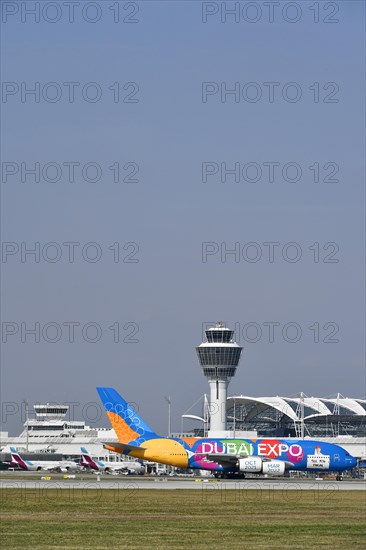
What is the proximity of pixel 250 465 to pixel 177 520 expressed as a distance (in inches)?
2191

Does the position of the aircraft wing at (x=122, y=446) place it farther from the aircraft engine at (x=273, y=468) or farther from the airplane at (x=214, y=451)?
the aircraft engine at (x=273, y=468)

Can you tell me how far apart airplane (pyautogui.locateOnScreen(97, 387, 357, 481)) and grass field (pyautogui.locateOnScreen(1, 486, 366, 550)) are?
31.4 m

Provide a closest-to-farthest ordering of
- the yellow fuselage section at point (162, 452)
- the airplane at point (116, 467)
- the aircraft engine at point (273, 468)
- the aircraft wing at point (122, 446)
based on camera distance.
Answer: the aircraft engine at point (273, 468), the aircraft wing at point (122, 446), the yellow fuselage section at point (162, 452), the airplane at point (116, 467)

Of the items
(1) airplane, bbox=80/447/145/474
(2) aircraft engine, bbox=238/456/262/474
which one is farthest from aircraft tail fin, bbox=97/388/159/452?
(1) airplane, bbox=80/447/145/474

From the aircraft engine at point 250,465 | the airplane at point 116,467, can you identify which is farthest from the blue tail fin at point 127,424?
the airplane at point 116,467

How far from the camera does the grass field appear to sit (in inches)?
1460

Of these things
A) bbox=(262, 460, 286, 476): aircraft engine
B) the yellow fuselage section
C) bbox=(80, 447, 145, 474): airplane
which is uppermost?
the yellow fuselage section

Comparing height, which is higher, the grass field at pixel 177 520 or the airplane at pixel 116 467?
the grass field at pixel 177 520

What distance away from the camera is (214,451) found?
4161 inches

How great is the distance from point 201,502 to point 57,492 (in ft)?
41.0

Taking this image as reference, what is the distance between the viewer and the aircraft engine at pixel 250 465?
102 meters

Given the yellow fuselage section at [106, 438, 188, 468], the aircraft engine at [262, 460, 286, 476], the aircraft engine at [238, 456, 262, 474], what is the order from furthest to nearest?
1. the yellow fuselage section at [106, 438, 188, 468]
2. the aircraft engine at [262, 460, 286, 476]
3. the aircraft engine at [238, 456, 262, 474]

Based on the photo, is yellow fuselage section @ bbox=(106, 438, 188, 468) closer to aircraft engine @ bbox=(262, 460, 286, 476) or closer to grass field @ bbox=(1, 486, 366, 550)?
aircraft engine @ bbox=(262, 460, 286, 476)

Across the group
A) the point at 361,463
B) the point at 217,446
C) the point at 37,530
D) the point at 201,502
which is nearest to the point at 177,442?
the point at 217,446
